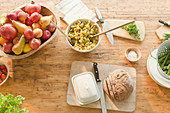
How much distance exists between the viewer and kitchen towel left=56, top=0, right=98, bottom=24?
4.36 feet

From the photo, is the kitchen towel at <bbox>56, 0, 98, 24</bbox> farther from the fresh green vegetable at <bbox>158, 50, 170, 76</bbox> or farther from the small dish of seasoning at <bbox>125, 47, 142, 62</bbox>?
the fresh green vegetable at <bbox>158, 50, 170, 76</bbox>

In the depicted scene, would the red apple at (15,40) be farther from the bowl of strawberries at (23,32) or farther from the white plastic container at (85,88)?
the white plastic container at (85,88)

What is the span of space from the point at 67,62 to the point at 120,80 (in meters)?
0.47

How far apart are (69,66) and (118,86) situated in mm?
438

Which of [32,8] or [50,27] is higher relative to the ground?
[32,8]

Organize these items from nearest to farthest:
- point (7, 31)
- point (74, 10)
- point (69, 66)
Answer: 1. point (7, 31)
2. point (69, 66)
3. point (74, 10)

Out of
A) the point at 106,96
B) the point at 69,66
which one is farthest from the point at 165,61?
the point at 69,66

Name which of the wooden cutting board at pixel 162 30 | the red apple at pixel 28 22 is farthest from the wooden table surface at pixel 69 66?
the red apple at pixel 28 22

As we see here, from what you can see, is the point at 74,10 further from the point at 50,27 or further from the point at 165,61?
the point at 165,61

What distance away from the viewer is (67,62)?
1.25m

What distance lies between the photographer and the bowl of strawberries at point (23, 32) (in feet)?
3.35

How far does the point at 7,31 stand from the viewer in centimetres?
101

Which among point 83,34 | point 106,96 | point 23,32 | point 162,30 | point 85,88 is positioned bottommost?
point 106,96

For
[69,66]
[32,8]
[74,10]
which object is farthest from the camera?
[74,10]
